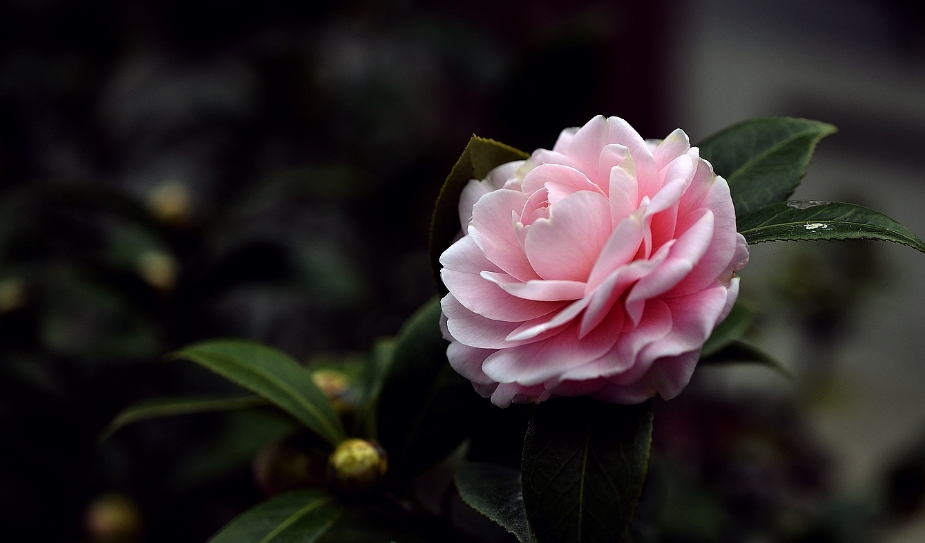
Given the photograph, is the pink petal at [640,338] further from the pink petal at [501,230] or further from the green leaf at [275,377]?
the green leaf at [275,377]

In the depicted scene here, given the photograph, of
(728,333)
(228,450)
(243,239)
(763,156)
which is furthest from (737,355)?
(243,239)

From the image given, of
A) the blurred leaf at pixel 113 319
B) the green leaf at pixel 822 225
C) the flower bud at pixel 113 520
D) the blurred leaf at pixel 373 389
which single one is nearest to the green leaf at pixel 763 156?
the green leaf at pixel 822 225

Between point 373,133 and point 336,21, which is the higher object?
point 336,21

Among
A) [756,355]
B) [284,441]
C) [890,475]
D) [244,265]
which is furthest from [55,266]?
[890,475]

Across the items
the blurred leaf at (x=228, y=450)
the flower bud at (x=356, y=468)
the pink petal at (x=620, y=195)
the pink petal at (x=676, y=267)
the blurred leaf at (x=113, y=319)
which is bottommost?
the blurred leaf at (x=228, y=450)

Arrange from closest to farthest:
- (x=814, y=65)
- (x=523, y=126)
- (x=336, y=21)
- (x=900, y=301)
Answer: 1. (x=523, y=126)
2. (x=336, y=21)
3. (x=900, y=301)
4. (x=814, y=65)

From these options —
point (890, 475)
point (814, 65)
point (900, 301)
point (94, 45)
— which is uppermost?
point (94, 45)

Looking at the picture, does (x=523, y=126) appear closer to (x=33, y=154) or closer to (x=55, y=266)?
(x=55, y=266)
